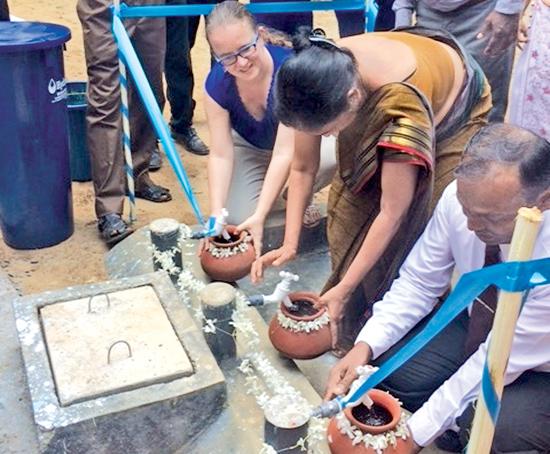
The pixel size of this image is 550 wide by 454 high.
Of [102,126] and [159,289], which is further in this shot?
[102,126]

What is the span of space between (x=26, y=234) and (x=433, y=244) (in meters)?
2.05

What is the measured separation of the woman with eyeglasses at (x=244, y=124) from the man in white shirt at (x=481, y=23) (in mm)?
714

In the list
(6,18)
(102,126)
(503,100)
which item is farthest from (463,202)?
(6,18)

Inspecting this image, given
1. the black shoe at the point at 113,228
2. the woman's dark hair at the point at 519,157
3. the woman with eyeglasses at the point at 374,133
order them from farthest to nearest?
the black shoe at the point at 113,228
the woman with eyeglasses at the point at 374,133
the woman's dark hair at the point at 519,157

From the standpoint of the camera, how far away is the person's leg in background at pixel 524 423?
2068mm

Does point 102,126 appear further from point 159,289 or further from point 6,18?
point 159,289

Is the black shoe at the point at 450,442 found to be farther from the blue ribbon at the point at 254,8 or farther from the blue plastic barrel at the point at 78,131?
the blue plastic barrel at the point at 78,131

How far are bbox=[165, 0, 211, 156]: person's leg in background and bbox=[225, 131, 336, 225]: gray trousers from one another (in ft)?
4.14

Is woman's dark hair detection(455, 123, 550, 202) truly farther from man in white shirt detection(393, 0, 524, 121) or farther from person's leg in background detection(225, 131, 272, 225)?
person's leg in background detection(225, 131, 272, 225)

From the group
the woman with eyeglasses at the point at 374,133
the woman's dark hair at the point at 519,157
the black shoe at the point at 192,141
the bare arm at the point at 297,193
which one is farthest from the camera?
the black shoe at the point at 192,141

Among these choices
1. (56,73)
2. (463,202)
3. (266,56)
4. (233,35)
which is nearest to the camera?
(463,202)

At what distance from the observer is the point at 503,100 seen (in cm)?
360

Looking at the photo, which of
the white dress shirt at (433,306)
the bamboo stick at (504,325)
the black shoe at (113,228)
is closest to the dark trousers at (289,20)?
the black shoe at (113,228)

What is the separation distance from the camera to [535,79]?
285cm
